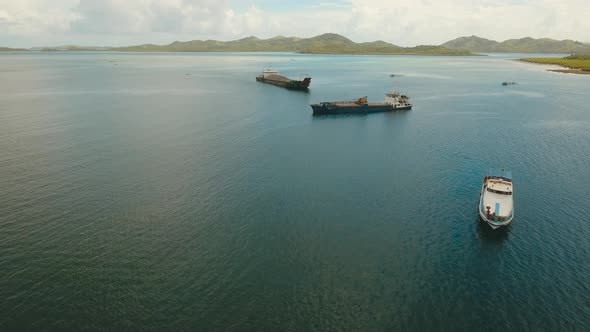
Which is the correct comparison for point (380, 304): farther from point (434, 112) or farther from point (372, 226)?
point (434, 112)

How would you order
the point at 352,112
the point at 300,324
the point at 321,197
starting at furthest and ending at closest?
the point at 352,112 < the point at 321,197 < the point at 300,324

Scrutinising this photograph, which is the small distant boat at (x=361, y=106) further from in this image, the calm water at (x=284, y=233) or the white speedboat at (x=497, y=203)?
the white speedboat at (x=497, y=203)

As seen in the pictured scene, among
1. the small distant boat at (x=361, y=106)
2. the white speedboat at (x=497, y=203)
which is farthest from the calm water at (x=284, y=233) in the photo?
the small distant boat at (x=361, y=106)

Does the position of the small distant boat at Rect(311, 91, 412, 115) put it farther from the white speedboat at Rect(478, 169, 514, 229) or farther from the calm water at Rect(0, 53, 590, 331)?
the white speedboat at Rect(478, 169, 514, 229)

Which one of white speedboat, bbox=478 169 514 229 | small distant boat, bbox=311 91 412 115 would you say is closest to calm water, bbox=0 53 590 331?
white speedboat, bbox=478 169 514 229

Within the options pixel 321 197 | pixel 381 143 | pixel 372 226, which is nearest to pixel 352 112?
pixel 381 143
